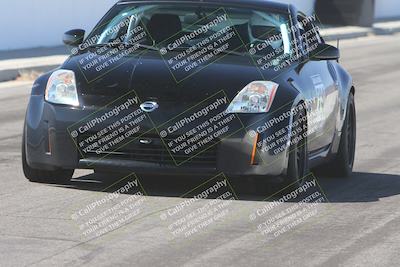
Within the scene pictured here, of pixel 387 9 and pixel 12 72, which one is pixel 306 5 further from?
pixel 12 72

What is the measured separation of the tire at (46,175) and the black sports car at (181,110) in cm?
1

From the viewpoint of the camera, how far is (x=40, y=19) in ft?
77.6

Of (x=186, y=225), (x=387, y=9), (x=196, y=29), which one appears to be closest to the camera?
(x=186, y=225)

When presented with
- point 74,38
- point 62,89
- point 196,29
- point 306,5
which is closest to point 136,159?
point 62,89

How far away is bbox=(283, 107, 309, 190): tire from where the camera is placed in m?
8.02

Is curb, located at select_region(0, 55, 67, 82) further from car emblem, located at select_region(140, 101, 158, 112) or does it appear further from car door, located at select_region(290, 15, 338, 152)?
car emblem, located at select_region(140, 101, 158, 112)

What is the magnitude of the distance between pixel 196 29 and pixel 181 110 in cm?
156

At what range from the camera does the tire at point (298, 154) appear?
26.3 feet

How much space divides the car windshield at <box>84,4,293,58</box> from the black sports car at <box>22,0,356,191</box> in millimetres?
20

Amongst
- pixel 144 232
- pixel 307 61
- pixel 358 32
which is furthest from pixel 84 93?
pixel 358 32

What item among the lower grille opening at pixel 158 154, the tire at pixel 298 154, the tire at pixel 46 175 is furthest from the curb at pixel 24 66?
the lower grille opening at pixel 158 154

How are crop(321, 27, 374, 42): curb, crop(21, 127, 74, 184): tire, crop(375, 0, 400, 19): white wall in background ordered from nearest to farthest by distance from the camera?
crop(21, 127, 74, 184): tire < crop(321, 27, 374, 42): curb < crop(375, 0, 400, 19): white wall in background

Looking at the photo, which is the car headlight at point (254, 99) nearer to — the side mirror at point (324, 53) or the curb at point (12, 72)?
the side mirror at point (324, 53)

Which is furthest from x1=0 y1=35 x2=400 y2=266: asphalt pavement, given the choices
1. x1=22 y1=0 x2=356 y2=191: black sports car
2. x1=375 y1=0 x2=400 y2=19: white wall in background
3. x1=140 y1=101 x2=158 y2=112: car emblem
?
x1=375 y1=0 x2=400 y2=19: white wall in background
